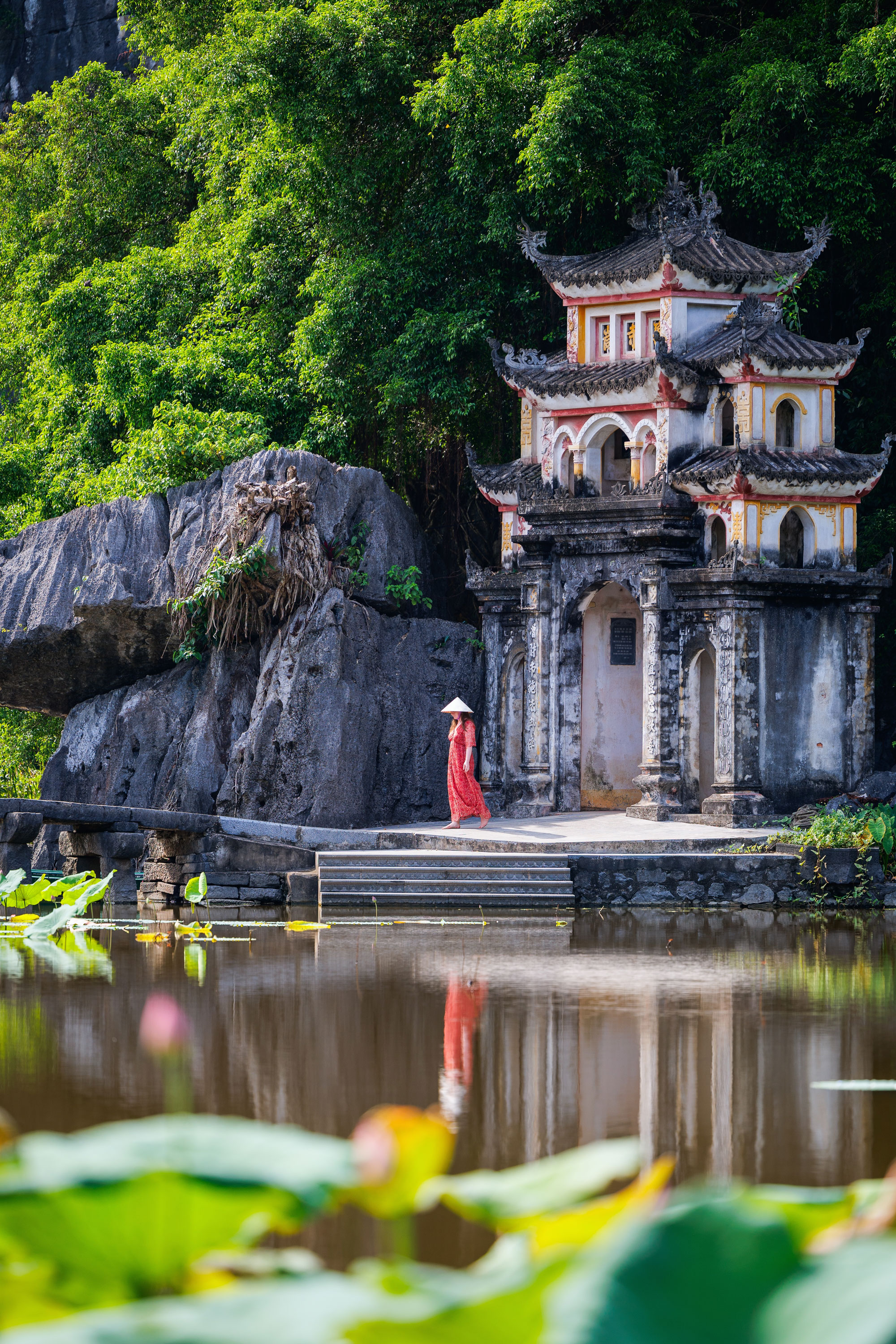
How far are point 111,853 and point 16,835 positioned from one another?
100 cm

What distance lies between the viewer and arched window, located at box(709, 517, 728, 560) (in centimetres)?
1802

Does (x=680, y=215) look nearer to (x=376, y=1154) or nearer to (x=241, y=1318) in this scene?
(x=376, y=1154)

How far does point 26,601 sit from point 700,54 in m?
11.9

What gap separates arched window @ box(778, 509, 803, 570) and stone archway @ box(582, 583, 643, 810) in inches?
79.2

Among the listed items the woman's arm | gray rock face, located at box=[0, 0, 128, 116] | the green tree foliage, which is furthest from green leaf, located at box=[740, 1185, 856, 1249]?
gray rock face, located at box=[0, 0, 128, 116]

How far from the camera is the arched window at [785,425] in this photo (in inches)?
723

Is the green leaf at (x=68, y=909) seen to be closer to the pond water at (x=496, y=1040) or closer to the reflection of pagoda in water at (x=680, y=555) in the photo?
the pond water at (x=496, y=1040)

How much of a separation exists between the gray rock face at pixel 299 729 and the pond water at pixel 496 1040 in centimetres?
535

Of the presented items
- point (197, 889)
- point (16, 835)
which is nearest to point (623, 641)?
point (197, 889)

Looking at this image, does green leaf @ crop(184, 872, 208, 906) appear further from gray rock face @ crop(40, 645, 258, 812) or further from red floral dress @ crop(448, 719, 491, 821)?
gray rock face @ crop(40, 645, 258, 812)

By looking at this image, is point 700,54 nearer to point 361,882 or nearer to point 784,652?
point 784,652

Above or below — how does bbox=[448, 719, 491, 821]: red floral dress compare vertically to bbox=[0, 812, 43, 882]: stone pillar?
above

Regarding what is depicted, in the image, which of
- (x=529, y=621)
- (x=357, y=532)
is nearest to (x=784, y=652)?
(x=529, y=621)

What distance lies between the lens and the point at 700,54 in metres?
21.9
